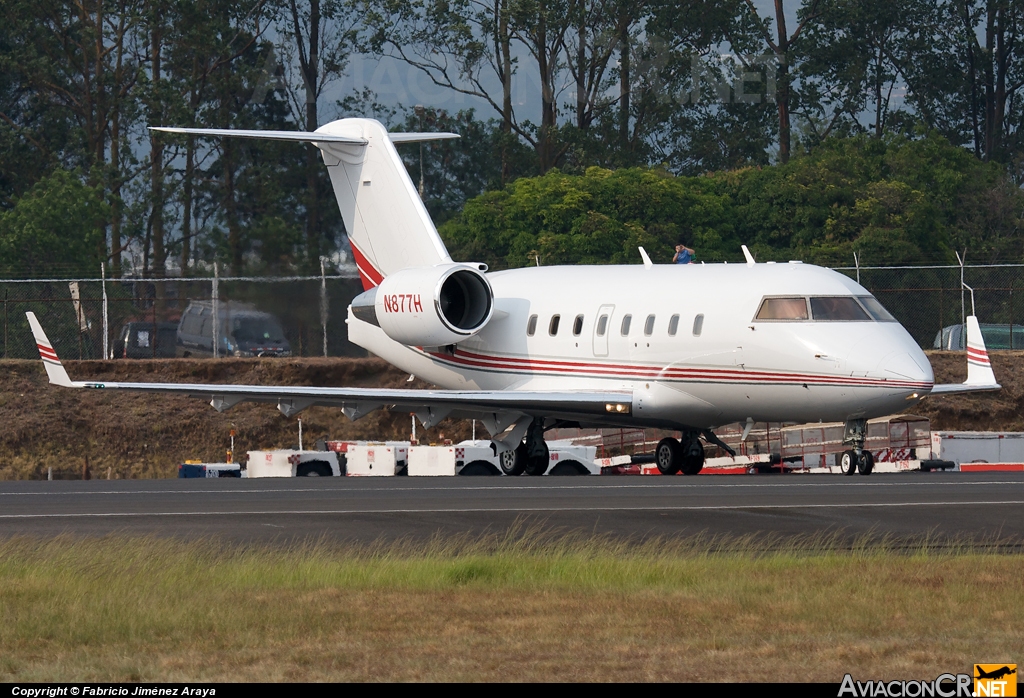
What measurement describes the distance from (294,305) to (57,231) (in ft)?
69.6

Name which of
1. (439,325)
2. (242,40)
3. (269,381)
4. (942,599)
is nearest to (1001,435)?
(439,325)

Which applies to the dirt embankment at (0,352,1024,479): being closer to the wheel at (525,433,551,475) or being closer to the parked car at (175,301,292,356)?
the parked car at (175,301,292,356)

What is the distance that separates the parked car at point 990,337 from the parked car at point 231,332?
1697cm

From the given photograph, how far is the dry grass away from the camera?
26.2 feet

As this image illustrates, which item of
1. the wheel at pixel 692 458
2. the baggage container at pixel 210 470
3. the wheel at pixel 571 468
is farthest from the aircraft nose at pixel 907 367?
the baggage container at pixel 210 470

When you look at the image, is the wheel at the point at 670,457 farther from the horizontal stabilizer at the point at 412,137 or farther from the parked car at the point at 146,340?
the parked car at the point at 146,340

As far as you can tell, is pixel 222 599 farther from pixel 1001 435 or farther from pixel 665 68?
pixel 665 68

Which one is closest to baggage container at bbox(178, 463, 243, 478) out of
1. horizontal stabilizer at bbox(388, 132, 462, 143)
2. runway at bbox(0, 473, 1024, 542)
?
horizontal stabilizer at bbox(388, 132, 462, 143)

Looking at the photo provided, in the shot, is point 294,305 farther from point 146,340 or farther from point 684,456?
point 684,456

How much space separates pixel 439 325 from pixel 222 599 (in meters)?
15.9

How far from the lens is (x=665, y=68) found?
232 feet

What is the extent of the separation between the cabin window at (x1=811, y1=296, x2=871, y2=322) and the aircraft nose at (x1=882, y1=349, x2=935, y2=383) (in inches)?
44.1

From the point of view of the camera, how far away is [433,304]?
2567 cm

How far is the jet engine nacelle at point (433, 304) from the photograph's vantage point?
25750 mm
